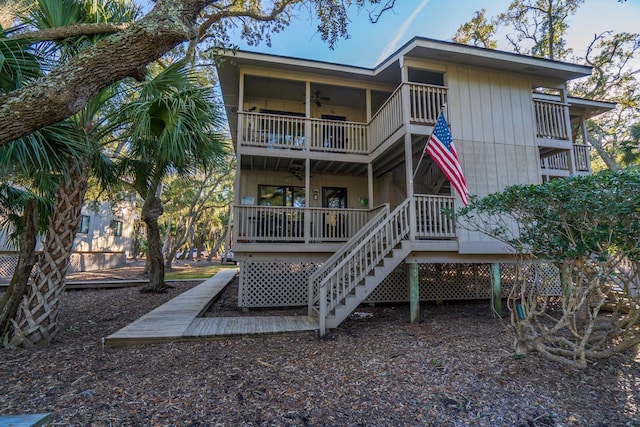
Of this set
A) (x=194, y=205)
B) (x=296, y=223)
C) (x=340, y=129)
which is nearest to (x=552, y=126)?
(x=340, y=129)

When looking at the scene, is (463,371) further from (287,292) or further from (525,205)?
(287,292)

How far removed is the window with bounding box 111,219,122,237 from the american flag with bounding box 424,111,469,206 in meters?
24.8

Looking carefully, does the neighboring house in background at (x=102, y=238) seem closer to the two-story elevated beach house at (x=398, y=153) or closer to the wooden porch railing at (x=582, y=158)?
the two-story elevated beach house at (x=398, y=153)

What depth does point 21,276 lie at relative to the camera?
5.30m

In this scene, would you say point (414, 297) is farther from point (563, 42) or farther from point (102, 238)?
point (102, 238)

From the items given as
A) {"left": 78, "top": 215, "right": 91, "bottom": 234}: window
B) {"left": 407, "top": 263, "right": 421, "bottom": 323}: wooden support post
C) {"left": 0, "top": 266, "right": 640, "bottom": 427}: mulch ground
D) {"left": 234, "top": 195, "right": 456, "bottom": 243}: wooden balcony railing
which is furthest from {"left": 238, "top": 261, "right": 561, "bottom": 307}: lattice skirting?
{"left": 78, "top": 215, "right": 91, "bottom": 234}: window

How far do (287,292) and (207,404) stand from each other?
17.5 feet

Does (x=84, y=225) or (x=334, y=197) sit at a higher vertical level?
(x=334, y=197)

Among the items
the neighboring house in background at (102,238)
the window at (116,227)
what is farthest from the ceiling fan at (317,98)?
the window at (116,227)

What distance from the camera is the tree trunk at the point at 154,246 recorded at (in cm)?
1050

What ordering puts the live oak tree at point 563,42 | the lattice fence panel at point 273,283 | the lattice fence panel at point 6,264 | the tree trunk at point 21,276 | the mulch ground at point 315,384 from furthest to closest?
the live oak tree at point 563,42
the lattice fence panel at point 6,264
the lattice fence panel at point 273,283
the tree trunk at point 21,276
the mulch ground at point 315,384

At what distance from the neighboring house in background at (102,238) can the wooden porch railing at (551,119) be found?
786 inches

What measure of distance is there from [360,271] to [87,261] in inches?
819

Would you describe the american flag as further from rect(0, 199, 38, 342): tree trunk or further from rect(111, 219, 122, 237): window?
rect(111, 219, 122, 237): window
